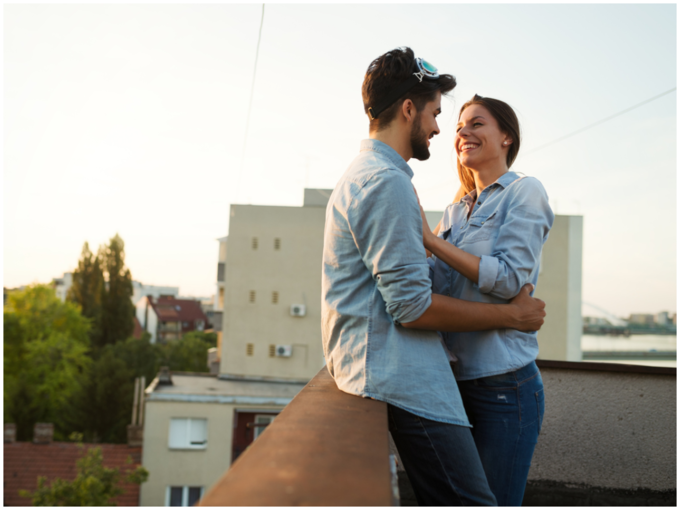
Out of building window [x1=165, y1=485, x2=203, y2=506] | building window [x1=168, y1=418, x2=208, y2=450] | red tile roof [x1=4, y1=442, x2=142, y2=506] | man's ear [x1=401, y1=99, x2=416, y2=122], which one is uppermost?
man's ear [x1=401, y1=99, x2=416, y2=122]

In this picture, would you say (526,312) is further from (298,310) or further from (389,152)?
(298,310)

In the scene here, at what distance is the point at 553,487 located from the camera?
129 inches

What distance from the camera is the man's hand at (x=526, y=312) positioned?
1761 mm

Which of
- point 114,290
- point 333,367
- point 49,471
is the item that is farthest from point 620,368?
point 114,290

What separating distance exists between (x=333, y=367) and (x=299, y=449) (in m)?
0.56

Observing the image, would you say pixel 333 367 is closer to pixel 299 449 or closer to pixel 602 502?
pixel 299 449

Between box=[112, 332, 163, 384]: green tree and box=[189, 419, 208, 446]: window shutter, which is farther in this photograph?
box=[112, 332, 163, 384]: green tree

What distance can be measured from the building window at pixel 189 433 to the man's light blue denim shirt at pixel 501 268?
65.8 ft

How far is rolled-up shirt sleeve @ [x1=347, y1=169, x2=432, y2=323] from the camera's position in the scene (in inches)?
59.2

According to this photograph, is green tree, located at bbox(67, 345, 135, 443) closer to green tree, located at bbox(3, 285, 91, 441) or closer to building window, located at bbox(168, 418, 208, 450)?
green tree, located at bbox(3, 285, 91, 441)

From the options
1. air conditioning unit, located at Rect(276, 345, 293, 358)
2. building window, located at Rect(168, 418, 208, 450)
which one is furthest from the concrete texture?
air conditioning unit, located at Rect(276, 345, 293, 358)

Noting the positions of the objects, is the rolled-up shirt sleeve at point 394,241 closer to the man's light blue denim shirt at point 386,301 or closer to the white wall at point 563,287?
the man's light blue denim shirt at point 386,301

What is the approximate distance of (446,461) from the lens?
1502 mm

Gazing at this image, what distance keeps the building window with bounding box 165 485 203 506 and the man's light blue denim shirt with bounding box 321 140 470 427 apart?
20588mm
